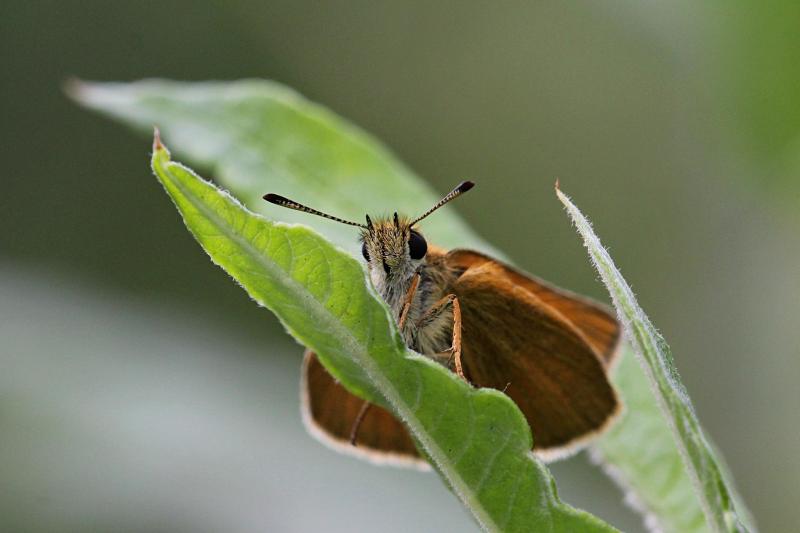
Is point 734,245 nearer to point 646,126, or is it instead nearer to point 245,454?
point 646,126

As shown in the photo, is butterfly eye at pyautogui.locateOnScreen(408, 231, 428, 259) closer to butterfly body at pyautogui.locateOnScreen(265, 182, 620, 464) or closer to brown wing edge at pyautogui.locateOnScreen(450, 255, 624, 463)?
butterfly body at pyautogui.locateOnScreen(265, 182, 620, 464)

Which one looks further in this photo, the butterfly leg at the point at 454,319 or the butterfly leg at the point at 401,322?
the butterfly leg at the point at 401,322

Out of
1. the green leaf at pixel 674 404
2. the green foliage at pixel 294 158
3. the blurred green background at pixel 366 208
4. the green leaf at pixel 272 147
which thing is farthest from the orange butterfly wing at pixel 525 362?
the green leaf at pixel 674 404

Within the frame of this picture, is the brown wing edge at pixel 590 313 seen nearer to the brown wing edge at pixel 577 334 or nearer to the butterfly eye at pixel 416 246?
the brown wing edge at pixel 577 334

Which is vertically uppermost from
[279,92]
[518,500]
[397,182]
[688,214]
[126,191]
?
Answer: [126,191]

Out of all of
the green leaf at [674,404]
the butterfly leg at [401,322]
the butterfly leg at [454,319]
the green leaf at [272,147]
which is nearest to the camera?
the green leaf at [674,404]

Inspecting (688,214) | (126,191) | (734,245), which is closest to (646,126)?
(688,214)

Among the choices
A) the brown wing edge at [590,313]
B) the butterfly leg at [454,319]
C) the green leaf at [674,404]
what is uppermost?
the butterfly leg at [454,319]
